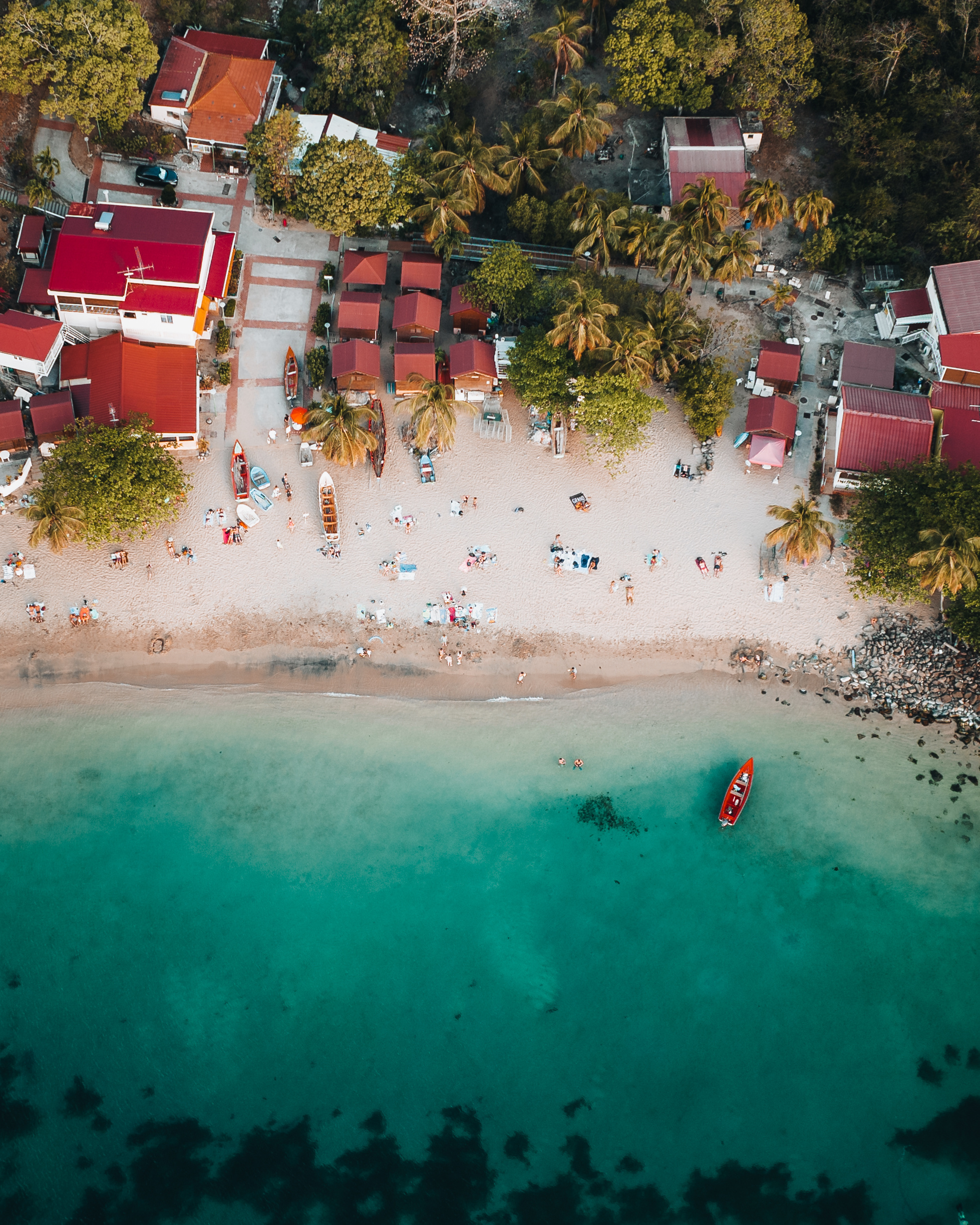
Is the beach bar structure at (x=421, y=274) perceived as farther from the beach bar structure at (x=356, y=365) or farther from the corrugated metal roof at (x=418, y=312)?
the beach bar structure at (x=356, y=365)

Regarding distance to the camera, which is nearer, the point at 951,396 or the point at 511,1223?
the point at 511,1223

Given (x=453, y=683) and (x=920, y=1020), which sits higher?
(x=453, y=683)

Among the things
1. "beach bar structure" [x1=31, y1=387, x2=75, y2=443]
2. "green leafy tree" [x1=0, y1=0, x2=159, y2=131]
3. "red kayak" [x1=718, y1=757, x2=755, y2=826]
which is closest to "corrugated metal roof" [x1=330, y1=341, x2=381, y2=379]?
"beach bar structure" [x1=31, y1=387, x2=75, y2=443]

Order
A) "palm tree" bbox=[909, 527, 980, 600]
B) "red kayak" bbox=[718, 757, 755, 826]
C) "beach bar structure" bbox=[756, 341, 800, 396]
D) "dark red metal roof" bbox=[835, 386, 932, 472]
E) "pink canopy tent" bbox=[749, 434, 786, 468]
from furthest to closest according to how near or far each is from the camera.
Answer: "beach bar structure" bbox=[756, 341, 800, 396] → "pink canopy tent" bbox=[749, 434, 786, 468] → "dark red metal roof" bbox=[835, 386, 932, 472] → "red kayak" bbox=[718, 757, 755, 826] → "palm tree" bbox=[909, 527, 980, 600]

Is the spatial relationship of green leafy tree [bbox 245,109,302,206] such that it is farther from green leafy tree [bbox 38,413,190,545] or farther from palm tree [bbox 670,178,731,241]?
palm tree [bbox 670,178,731,241]

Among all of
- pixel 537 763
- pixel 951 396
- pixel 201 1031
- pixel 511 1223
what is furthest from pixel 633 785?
pixel 951 396

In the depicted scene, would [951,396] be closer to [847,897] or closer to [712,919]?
[847,897]

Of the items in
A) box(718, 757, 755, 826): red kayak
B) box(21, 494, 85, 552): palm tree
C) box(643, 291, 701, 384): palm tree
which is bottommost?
box(718, 757, 755, 826): red kayak

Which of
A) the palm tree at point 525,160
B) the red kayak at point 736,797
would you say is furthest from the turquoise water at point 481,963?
the palm tree at point 525,160
